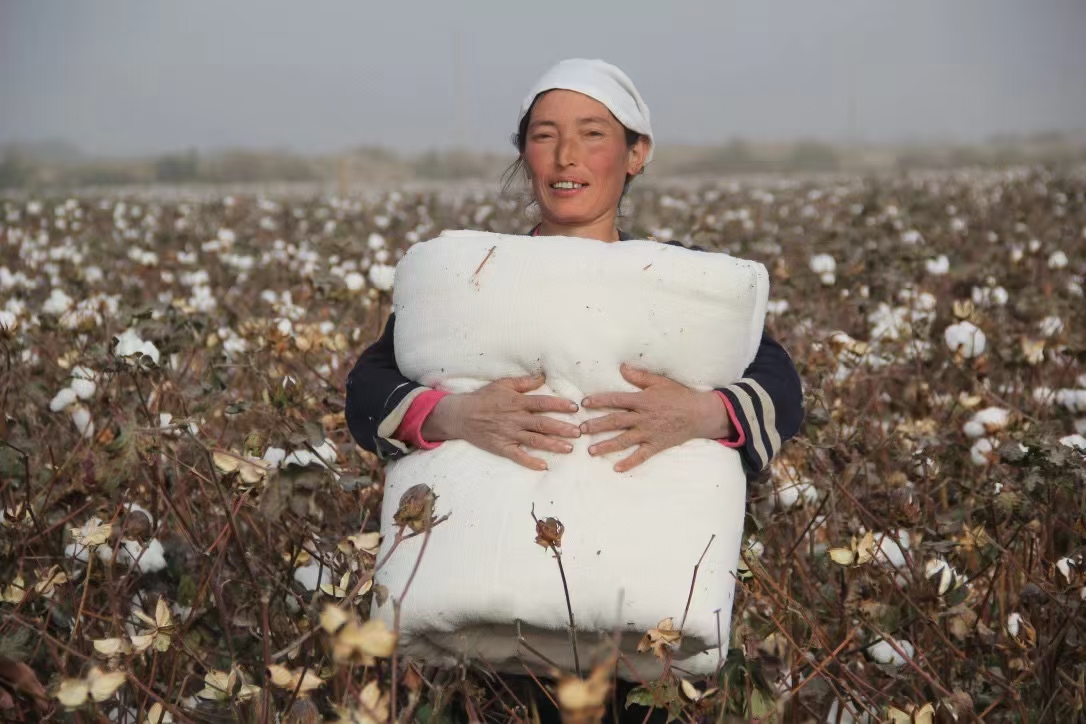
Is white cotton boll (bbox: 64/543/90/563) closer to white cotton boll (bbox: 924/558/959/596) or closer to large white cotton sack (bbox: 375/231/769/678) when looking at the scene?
large white cotton sack (bbox: 375/231/769/678)

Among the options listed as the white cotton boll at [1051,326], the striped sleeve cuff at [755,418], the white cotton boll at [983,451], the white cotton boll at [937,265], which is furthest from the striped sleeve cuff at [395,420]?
the white cotton boll at [937,265]

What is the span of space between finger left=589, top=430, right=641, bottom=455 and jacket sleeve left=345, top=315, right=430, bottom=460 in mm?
225

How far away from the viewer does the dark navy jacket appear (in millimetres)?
1232

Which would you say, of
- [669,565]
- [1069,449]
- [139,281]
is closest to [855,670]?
[1069,449]

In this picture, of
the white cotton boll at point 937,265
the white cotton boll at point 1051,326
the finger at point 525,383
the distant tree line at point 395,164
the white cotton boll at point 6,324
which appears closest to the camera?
the finger at point 525,383

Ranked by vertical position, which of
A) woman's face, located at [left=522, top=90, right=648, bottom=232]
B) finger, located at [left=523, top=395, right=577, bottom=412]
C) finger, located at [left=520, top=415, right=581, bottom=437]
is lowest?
finger, located at [left=520, top=415, right=581, bottom=437]

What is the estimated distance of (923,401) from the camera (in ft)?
7.65

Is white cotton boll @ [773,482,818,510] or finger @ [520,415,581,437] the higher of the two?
finger @ [520,415,581,437]

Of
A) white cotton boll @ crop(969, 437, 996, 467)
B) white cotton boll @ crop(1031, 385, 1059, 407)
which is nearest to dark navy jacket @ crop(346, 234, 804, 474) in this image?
white cotton boll @ crop(969, 437, 996, 467)

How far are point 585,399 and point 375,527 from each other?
79cm

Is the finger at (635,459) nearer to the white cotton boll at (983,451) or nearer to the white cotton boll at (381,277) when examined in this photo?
the white cotton boll at (983,451)

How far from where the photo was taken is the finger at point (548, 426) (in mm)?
1154

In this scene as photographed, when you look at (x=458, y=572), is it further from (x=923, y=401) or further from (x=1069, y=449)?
(x=923, y=401)

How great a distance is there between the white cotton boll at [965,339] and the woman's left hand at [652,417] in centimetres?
107
